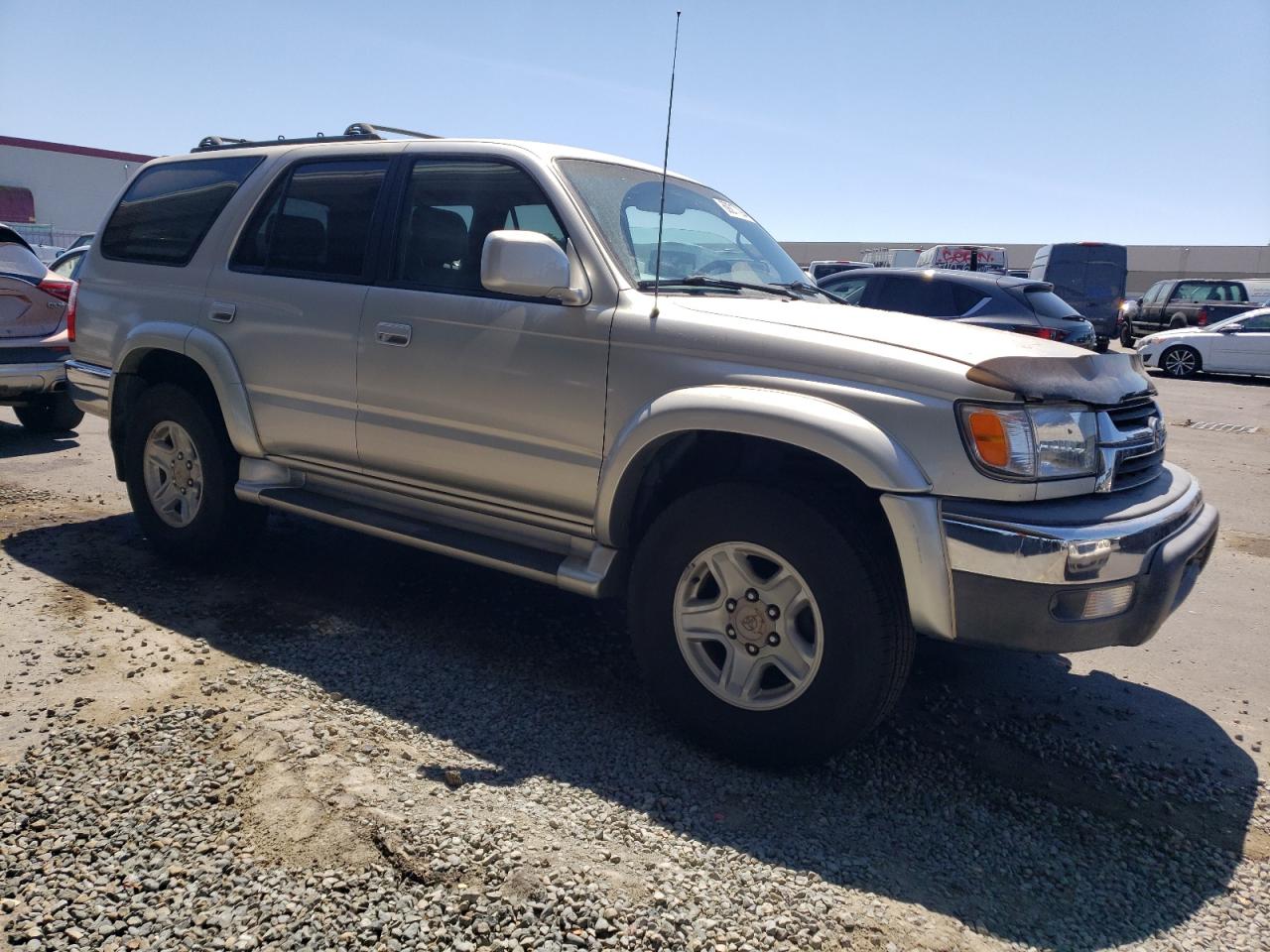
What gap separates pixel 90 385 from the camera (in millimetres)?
5117

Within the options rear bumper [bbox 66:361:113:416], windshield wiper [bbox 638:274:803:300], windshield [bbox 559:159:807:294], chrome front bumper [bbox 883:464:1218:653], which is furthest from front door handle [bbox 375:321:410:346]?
chrome front bumper [bbox 883:464:1218:653]

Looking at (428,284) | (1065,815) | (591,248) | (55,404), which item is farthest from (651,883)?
(55,404)

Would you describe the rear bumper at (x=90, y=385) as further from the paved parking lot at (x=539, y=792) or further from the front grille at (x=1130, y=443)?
the front grille at (x=1130, y=443)

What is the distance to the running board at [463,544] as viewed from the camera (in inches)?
135

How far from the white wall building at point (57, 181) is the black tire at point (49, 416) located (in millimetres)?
40910

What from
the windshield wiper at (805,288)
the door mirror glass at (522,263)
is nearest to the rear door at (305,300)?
the door mirror glass at (522,263)

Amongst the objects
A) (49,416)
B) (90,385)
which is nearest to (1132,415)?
(90,385)

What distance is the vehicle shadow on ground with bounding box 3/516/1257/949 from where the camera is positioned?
2625 mm

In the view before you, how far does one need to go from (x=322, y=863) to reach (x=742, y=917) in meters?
1.07

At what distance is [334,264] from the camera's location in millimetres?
4227

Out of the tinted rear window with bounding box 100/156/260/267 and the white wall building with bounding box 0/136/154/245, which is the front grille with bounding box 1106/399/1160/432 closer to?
the tinted rear window with bounding box 100/156/260/267

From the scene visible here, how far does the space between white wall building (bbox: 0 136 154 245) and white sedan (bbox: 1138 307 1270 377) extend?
1672 inches

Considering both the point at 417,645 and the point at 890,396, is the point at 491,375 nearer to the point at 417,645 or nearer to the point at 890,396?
the point at 417,645

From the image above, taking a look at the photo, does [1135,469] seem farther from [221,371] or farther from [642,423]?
[221,371]
